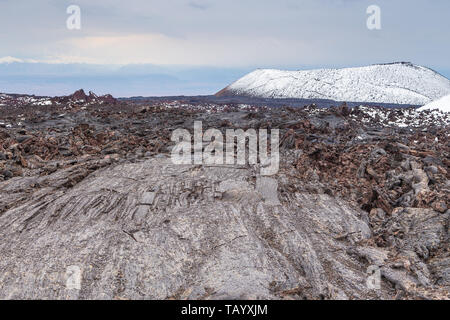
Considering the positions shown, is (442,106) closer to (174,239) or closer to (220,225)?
(220,225)

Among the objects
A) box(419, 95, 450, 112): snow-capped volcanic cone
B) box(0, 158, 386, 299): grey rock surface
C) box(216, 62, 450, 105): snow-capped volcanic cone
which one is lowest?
box(0, 158, 386, 299): grey rock surface

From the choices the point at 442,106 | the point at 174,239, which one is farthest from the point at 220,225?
the point at 442,106

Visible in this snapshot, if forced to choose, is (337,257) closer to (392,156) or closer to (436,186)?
(436,186)

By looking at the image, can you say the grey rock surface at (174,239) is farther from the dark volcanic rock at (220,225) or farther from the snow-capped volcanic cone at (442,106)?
the snow-capped volcanic cone at (442,106)

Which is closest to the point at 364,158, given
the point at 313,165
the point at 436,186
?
the point at 313,165

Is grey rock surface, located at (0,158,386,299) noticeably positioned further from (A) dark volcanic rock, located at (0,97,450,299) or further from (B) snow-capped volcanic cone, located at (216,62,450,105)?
(B) snow-capped volcanic cone, located at (216,62,450,105)

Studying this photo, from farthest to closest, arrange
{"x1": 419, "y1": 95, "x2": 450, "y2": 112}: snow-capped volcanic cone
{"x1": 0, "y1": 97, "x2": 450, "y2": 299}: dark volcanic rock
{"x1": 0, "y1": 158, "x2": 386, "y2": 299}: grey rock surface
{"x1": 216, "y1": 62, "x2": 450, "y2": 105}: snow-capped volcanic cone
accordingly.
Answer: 1. {"x1": 216, "y1": 62, "x2": 450, "y2": 105}: snow-capped volcanic cone
2. {"x1": 419, "y1": 95, "x2": 450, "y2": 112}: snow-capped volcanic cone
3. {"x1": 0, "y1": 97, "x2": 450, "y2": 299}: dark volcanic rock
4. {"x1": 0, "y1": 158, "x2": 386, "y2": 299}: grey rock surface

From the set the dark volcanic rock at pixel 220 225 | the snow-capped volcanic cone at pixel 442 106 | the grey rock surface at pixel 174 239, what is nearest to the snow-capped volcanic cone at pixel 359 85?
the snow-capped volcanic cone at pixel 442 106

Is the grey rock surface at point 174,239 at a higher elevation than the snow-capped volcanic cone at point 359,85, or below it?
below

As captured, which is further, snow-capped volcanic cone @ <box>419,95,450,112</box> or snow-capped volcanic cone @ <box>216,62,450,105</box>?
snow-capped volcanic cone @ <box>216,62,450,105</box>

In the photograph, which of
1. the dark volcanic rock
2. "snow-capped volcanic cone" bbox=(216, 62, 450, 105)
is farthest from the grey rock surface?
"snow-capped volcanic cone" bbox=(216, 62, 450, 105)
